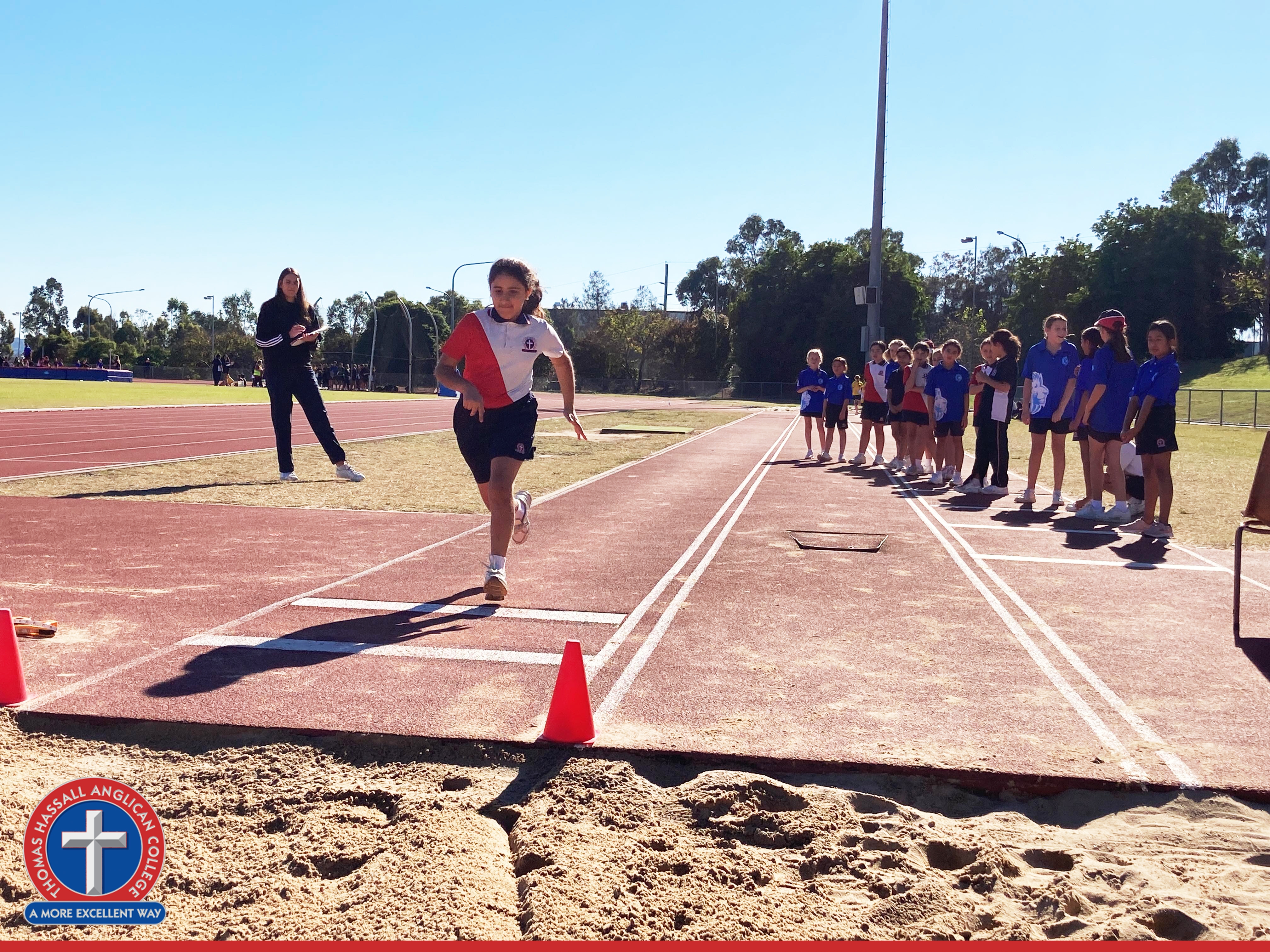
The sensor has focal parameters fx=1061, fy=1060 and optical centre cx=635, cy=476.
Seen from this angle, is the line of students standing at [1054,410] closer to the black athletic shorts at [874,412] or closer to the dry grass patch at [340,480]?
the black athletic shorts at [874,412]

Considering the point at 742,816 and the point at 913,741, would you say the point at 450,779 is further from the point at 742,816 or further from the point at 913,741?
the point at 913,741

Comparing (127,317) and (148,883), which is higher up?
(127,317)

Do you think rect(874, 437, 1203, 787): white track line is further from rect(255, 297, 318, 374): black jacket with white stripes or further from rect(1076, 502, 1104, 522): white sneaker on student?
rect(255, 297, 318, 374): black jacket with white stripes

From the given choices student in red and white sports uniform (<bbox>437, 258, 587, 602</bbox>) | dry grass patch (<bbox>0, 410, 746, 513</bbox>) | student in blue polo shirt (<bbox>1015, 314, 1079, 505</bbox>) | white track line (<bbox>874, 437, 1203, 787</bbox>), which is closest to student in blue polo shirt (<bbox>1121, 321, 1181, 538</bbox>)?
white track line (<bbox>874, 437, 1203, 787</bbox>)

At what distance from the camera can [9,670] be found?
4.27 m

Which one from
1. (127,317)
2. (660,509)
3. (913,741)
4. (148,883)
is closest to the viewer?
(148,883)

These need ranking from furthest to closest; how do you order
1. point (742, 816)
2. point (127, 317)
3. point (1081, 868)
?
point (127, 317) < point (742, 816) < point (1081, 868)

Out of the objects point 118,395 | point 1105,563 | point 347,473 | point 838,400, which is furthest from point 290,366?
point 118,395

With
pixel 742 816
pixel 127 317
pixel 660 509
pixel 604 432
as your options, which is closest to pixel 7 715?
pixel 742 816

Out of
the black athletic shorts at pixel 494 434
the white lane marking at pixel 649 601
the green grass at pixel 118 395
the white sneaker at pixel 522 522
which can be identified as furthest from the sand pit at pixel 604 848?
the green grass at pixel 118 395

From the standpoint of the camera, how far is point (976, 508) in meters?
11.6

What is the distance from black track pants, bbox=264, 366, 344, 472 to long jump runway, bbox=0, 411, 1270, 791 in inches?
106

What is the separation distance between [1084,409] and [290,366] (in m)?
8.58

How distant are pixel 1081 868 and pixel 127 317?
152199mm
